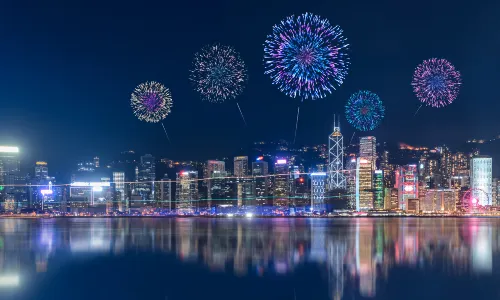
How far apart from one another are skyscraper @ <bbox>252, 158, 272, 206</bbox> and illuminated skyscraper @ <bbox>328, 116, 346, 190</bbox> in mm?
12649

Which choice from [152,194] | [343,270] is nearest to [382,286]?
[343,270]

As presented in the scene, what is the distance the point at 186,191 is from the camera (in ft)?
415

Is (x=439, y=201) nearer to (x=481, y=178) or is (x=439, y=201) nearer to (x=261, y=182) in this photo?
(x=481, y=178)

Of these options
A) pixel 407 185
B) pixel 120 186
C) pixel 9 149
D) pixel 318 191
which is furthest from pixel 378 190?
pixel 9 149

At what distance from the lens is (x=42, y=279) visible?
2241 cm

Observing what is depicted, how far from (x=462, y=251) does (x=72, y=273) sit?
1980 cm

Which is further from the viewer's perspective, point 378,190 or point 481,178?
point 481,178

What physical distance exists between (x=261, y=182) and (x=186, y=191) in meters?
16.6

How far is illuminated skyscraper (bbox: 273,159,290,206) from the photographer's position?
11712cm

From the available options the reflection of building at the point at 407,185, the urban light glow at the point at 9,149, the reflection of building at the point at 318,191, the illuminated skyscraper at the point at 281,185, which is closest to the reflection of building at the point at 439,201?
the reflection of building at the point at 407,185

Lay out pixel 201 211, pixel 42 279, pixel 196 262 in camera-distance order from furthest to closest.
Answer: pixel 201 211 < pixel 196 262 < pixel 42 279

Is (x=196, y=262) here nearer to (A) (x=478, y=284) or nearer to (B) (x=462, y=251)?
(A) (x=478, y=284)

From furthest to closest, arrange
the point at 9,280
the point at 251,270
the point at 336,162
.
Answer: the point at 336,162
the point at 251,270
the point at 9,280

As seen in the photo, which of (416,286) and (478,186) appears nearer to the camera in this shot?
(416,286)
